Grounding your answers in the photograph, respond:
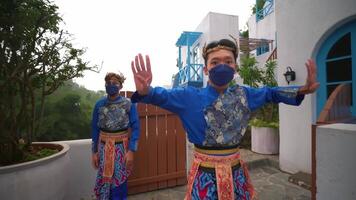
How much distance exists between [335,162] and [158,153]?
2501 millimetres

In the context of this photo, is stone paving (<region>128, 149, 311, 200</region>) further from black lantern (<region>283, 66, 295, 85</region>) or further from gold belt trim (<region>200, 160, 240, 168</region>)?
gold belt trim (<region>200, 160, 240, 168</region>)

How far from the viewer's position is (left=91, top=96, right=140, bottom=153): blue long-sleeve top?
271 cm

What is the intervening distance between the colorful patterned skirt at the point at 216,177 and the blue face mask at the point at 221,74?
1.58 feet

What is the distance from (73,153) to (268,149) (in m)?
4.44

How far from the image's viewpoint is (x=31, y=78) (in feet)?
8.97

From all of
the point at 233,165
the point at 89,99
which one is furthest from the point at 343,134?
the point at 89,99

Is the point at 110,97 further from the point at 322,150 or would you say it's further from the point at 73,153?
the point at 322,150

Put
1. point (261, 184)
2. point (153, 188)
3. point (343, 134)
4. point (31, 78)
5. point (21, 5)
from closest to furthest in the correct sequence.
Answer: point (343, 134), point (21, 5), point (31, 78), point (153, 188), point (261, 184)

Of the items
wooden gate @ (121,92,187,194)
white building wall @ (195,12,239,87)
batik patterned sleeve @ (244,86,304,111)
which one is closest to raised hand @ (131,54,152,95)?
batik patterned sleeve @ (244,86,304,111)

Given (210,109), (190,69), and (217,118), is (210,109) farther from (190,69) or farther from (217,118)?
(190,69)

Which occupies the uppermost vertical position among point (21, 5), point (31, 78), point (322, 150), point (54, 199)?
point (21, 5)

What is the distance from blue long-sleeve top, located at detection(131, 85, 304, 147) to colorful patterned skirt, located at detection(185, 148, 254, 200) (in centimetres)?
10

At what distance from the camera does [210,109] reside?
1.51 metres

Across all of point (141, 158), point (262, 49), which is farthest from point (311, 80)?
point (262, 49)
